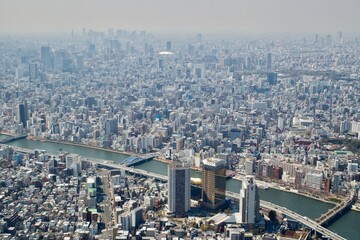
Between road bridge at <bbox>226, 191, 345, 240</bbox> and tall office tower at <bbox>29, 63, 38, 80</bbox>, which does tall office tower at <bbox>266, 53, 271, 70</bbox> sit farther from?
road bridge at <bbox>226, 191, 345, 240</bbox>

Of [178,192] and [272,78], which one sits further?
[272,78]

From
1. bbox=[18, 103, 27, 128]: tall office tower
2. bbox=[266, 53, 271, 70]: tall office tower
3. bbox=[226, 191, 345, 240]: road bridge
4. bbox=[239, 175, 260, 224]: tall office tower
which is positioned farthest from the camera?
bbox=[266, 53, 271, 70]: tall office tower

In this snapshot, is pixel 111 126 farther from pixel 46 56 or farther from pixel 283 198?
pixel 46 56

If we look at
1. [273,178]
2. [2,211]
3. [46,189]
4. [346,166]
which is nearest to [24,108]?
[46,189]

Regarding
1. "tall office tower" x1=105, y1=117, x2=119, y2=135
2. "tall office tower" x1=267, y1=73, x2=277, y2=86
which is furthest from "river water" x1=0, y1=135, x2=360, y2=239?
"tall office tower" x1=267, y1=73, x2=277, y2=86

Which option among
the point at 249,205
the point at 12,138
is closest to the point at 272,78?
the point at 12,138
